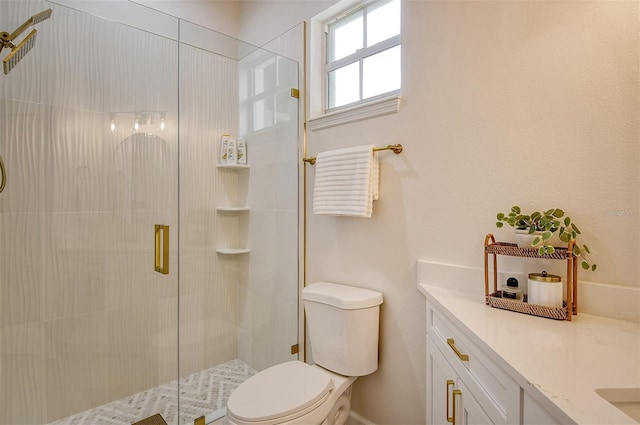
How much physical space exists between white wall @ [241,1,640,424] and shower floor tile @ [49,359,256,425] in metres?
0.76

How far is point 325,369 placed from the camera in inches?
62.3

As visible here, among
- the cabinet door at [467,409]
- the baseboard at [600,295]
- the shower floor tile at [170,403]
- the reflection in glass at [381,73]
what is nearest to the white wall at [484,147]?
the baseboard at [600,295]

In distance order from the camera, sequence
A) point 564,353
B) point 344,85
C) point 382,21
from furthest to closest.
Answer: point 344,85, point 382,21, point 564,353

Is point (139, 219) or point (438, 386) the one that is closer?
point (438, 386)

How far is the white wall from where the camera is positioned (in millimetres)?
970

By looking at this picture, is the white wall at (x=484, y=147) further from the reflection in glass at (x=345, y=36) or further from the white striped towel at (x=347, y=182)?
the reflection in glass at (x=345, y=36)

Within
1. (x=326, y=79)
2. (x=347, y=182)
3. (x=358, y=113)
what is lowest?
(x=347, y=182)

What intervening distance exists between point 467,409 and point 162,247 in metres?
1.47

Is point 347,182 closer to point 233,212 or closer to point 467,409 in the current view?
point 233,212

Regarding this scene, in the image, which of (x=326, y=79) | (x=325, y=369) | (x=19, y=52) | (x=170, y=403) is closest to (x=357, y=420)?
(x=325, y=369)

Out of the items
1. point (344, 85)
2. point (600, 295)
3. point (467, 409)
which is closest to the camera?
point (467, 409)

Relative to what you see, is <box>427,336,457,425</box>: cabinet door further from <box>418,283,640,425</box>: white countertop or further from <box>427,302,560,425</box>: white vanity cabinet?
<box>418,283,640,425</box>: white countertop

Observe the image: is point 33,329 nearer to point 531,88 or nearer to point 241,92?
point 241,92

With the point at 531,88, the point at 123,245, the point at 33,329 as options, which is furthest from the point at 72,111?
the point at 531,88
